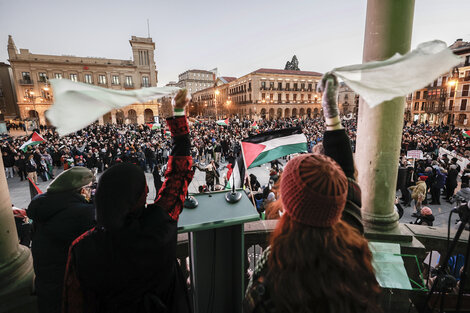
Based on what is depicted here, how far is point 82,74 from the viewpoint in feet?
151

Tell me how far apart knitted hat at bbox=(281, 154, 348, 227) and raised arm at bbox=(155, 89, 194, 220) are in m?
0.85

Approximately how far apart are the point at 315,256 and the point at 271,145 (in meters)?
3.38

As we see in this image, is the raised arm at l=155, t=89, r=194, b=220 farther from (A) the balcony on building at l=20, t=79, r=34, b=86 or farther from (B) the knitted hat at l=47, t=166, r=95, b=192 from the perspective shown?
(A) the balcony on building at l=20, t=79, r=34, b=86

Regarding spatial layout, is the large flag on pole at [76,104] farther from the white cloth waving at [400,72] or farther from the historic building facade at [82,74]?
the historic building facade at [82,74]

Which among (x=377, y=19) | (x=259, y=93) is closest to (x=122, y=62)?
(x=259, y=93)

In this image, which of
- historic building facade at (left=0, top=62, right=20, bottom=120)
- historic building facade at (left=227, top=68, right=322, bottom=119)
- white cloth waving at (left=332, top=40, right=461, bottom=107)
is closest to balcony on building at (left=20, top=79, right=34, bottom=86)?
historic building facade at (left=0, top=62, right=20, bottom=120)

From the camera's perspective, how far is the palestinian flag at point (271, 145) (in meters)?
4.22

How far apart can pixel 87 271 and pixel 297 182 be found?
119 cm

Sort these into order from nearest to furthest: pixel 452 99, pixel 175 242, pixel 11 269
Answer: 1. pixel 175 242
2. pixel 11 269
3. pixel 452 99

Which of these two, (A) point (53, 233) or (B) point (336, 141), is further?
(A) point (53, 233)

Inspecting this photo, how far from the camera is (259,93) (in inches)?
2279

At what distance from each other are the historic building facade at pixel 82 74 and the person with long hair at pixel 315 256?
42.3 metres

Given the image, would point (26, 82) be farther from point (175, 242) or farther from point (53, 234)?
point (175, 242)

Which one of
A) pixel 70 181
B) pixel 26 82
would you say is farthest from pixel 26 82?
pixel 70 181
